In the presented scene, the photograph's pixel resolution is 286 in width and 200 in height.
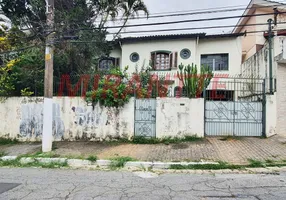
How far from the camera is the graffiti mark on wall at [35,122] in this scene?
34.4ft

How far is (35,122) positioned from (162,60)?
33.3 feet

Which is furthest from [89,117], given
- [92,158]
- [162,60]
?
[162,60]

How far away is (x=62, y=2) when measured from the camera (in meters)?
13.6

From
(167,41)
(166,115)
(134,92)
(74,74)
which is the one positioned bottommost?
(166,115)

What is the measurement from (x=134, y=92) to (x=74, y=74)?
436 cm

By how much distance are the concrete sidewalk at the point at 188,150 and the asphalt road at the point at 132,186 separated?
1.59 m

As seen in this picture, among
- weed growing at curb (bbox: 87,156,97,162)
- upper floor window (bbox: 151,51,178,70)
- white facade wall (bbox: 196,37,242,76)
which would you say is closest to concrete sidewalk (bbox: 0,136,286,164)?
weed growing at curb (bbox: 87,156,97,162)

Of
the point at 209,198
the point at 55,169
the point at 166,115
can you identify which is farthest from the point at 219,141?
the point at 55,169

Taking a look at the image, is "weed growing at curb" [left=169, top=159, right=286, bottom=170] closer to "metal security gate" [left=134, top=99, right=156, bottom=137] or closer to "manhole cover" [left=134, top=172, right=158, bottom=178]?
"manhole cover" [left=134, top=172, right=158, bottom=178]

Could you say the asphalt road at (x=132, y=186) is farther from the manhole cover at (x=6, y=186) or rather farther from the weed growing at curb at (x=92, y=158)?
the weed growing at curb at (x=92, y=158)

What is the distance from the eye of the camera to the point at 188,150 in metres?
8.77

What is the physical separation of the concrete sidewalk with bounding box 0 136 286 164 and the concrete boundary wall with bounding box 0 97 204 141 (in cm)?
63

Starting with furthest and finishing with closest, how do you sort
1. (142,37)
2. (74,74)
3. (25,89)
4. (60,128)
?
1. (142,37)
2. (74,74)
3. (25,89)
4. (60,128)

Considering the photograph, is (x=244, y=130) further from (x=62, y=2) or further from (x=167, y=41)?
(x=62, y=2)
